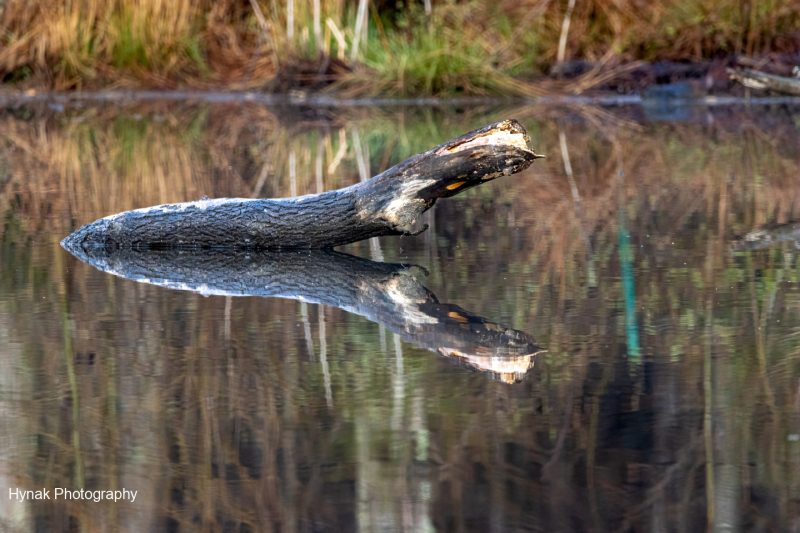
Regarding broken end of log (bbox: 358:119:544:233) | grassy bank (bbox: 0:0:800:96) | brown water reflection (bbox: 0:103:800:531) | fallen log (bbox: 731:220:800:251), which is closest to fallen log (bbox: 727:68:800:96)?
grassy bank (bbox: 0:0:800:96)

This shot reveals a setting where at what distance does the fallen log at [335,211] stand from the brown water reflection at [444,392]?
0.15m

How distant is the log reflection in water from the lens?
2135 mm

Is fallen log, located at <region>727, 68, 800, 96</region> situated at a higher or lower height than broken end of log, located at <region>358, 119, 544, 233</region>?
higher

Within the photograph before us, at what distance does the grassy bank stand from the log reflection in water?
6230 mm

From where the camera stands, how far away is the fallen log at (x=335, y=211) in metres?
2.81

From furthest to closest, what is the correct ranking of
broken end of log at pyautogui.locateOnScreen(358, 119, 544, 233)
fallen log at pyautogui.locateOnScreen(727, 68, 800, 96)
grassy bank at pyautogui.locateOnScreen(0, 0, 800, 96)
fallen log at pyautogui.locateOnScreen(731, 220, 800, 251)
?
grassy bank at pyautogui.locateOnScreen(0, 0, 800, 96) < fallen log at pyautogui.locateOnScreen(727, 68, 800, 96) < fallen log at pyautogui.locateOnScreen(731, 220, 800, 251) < broken end of log at pyautogui.locateOnScreen(358, 119, 544, 233)

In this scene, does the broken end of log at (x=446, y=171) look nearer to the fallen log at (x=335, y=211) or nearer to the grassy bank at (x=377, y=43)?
the fallen log at (x=335, y=211)

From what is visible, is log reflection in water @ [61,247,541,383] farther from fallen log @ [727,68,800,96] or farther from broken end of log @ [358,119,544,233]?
fallen log @ [727,68,800,96]

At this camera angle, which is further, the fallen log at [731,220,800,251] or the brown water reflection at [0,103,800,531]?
the fallen log at [731,220,800,251]

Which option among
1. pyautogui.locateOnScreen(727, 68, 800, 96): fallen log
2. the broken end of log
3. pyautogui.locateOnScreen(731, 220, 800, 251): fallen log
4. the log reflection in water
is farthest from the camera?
pyautogui.locateOnScreen(727, 68, 800, 96): fallen log

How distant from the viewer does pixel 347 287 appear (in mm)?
2697

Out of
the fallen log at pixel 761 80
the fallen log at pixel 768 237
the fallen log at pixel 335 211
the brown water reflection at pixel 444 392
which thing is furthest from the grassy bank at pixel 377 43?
the fallen log at pixel 335 211

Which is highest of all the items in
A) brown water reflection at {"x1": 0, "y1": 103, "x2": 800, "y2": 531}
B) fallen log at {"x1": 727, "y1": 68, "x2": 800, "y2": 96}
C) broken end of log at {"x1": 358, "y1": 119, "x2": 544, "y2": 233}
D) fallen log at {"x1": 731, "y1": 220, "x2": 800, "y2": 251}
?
fallen log at {"x1": 727, "y1": 68, "x2": 800, "y2": 96}

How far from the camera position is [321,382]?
196cm
